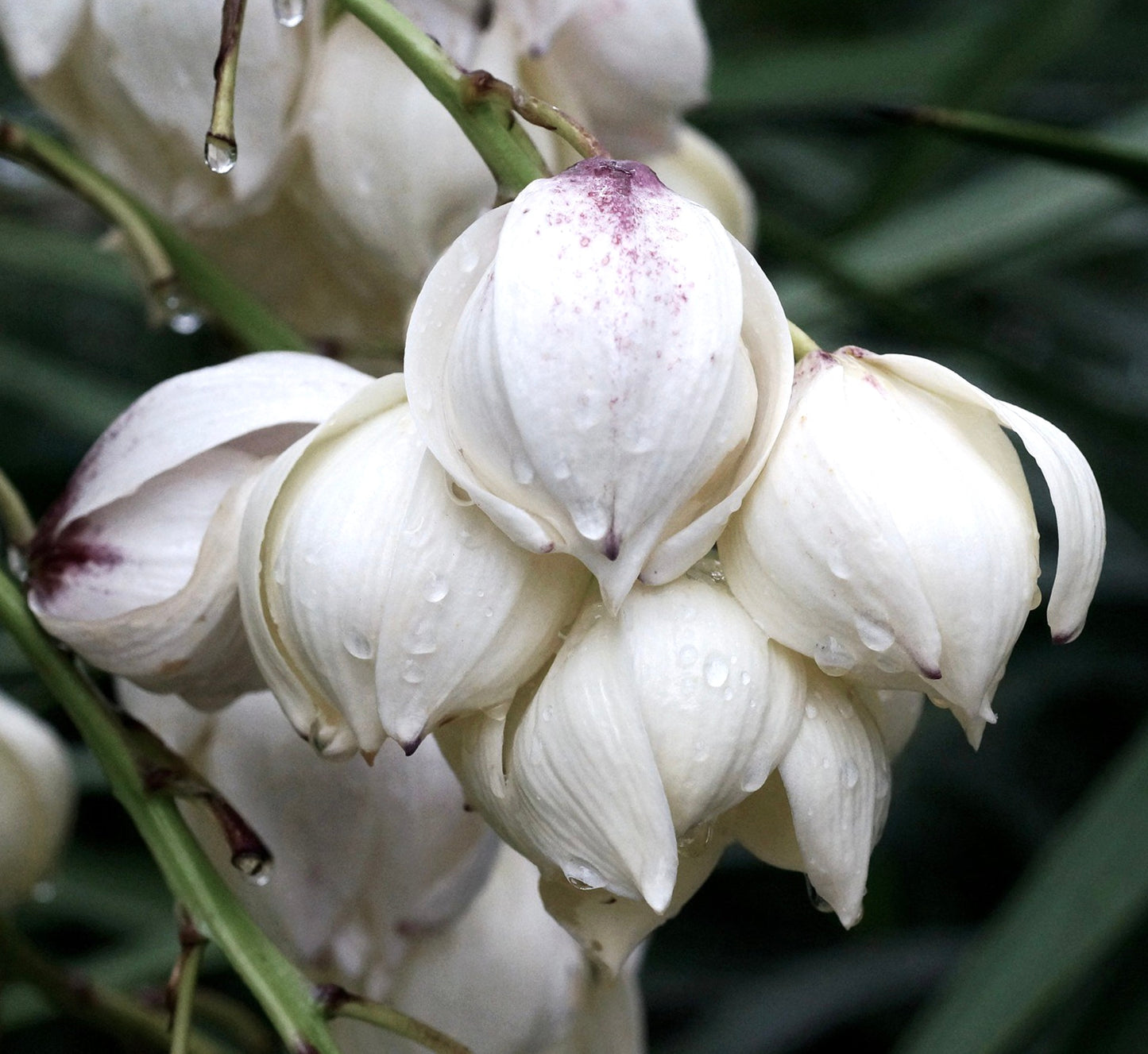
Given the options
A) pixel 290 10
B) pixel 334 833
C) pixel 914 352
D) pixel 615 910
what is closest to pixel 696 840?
pixel 615 910

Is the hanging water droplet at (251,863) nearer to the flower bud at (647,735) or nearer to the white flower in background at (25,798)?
the flower bud at (647,735)

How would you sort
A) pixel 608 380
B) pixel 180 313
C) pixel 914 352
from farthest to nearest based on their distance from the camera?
pixel 914 352 → pixel 180 313 → pixel 608 380

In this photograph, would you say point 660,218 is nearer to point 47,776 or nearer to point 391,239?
point 391,239

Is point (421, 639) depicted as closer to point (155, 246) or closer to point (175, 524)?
point (175, 524)

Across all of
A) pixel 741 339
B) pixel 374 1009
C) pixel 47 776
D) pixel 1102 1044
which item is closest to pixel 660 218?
pixel 741 339

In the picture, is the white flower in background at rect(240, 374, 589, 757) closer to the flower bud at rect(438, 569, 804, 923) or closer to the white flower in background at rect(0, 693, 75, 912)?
the flower bud at rect(438, 569, 804, 923)

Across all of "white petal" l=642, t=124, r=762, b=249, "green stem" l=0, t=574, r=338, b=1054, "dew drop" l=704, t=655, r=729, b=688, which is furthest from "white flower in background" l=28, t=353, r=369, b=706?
"white petal" l=642, t=124, r=762, b=249
